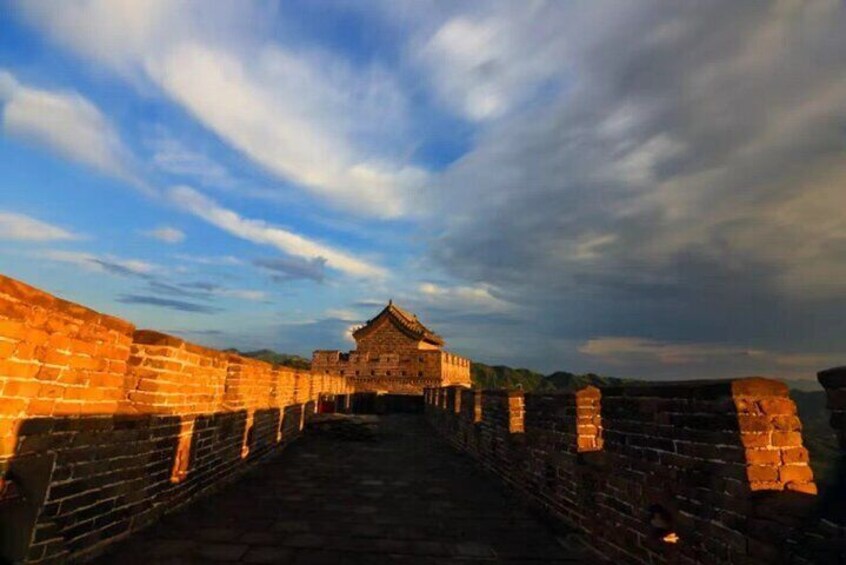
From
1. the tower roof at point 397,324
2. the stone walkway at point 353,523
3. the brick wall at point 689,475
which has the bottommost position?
the stone walkway at point 353,523

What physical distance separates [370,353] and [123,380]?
3272 cm

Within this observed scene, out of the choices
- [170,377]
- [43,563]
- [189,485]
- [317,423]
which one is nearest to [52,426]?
[43,563]

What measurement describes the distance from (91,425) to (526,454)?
5.20m

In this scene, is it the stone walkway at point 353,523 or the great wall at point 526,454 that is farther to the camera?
the stone walkway at point 353,523

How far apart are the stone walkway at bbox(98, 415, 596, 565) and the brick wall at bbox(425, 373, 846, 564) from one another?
0.60 meters

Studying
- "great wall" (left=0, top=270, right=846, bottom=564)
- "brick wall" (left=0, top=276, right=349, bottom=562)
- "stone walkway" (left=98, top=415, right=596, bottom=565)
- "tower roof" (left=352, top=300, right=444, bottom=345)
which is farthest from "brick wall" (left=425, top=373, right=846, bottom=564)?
"tower roof" (left=352, top=300, right=444, bottom=345)

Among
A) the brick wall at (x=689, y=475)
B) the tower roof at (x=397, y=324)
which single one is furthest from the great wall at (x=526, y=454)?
the tower roof at (x=397, y=324)

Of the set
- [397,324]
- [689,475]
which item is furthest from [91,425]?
[397,324]

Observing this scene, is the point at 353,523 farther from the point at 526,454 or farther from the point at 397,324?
the point at 397,324

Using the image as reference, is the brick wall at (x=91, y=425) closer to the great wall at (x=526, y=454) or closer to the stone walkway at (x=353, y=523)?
the great wall at (x=526, y=454)

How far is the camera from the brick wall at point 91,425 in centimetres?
304

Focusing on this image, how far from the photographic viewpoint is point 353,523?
16.7ft

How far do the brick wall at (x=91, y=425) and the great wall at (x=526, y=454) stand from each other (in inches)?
0.5

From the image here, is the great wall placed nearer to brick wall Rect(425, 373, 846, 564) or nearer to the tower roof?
brick wall Rect(425, 373, 846, 564)
